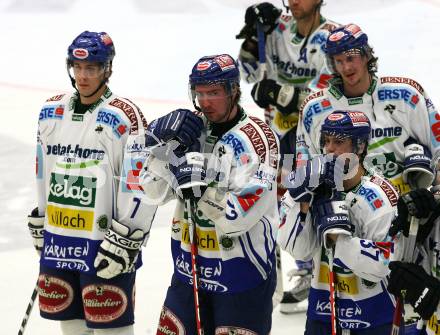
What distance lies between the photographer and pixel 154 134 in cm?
444

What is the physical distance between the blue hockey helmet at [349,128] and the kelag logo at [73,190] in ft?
3.81

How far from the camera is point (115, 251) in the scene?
4.76 m

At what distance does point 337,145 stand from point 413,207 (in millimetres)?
671

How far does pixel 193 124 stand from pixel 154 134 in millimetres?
176

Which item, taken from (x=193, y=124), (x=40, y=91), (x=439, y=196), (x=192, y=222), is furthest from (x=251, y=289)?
(x=40, y=91)

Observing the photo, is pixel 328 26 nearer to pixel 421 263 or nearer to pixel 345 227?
pixel 345 227

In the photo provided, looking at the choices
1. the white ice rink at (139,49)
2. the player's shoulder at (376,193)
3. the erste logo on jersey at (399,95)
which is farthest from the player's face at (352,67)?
the white ice rink at (139,49)

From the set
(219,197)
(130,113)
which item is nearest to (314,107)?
(130,113)

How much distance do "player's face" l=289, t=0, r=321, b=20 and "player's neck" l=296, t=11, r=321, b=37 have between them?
4cm

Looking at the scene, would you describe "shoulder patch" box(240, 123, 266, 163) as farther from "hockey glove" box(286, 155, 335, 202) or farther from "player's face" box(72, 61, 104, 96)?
"player's face" box(72, 61, 104, 96)

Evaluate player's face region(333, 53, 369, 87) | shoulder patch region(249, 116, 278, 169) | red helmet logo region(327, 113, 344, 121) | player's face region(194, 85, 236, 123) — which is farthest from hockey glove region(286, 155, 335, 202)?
player's face region(333, 53, 369, 87)

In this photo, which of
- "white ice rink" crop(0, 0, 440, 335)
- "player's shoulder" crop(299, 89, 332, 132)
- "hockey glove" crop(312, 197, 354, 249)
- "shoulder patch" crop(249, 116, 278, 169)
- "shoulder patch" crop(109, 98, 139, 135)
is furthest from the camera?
"white ice rink" crop(0, 0, 440, 335)

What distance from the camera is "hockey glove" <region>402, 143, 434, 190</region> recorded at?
5086 millimetres

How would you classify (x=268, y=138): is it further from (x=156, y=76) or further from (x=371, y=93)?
(x=156, y=76)
